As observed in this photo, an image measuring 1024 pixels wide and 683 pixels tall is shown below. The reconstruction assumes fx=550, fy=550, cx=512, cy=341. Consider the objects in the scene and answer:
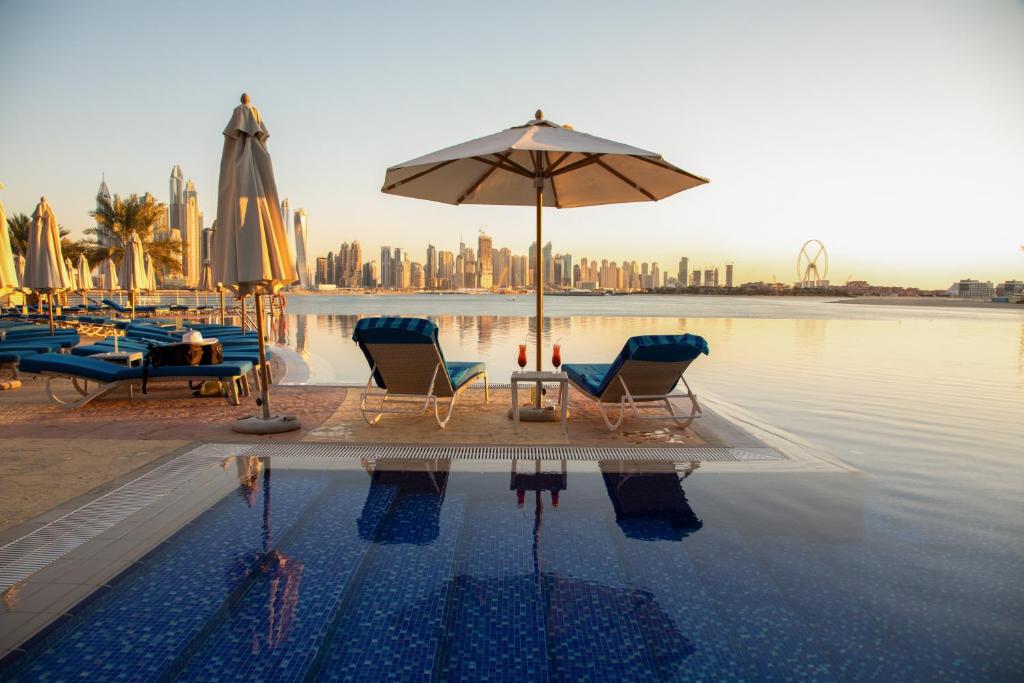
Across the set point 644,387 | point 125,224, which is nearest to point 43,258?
point 644,387

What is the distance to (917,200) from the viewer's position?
3083 cm

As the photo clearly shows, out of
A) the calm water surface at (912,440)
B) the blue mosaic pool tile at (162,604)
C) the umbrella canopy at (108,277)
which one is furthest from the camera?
the umbrella canopy at (108,277)

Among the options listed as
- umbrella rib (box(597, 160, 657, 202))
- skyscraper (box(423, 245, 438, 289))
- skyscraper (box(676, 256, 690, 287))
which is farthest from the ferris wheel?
umbrella rib (box(597, 160, 657, 202))

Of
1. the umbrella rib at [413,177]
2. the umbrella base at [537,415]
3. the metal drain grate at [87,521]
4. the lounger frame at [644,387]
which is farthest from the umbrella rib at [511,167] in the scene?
the metal drain grate at [87,521]

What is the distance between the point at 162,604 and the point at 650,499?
239 centimetres

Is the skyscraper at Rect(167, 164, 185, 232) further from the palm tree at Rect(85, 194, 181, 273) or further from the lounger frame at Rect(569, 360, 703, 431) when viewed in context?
the lounger frame at Rect(569, 360, 703, 431)

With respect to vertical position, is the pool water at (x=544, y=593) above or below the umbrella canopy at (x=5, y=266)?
below

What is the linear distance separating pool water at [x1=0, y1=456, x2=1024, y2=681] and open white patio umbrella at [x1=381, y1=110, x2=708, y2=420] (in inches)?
86.8

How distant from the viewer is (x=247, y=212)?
4312 mm

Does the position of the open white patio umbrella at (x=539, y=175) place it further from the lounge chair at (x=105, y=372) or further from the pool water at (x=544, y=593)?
the lounge chair at (x=105, y=372)

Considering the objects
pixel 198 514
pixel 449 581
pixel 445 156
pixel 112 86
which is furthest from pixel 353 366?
pixel 112 86

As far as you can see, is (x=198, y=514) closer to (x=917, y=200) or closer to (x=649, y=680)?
(x=649, y=680)

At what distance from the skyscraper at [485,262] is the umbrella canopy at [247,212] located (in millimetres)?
97895

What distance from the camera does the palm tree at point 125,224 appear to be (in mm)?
26641
